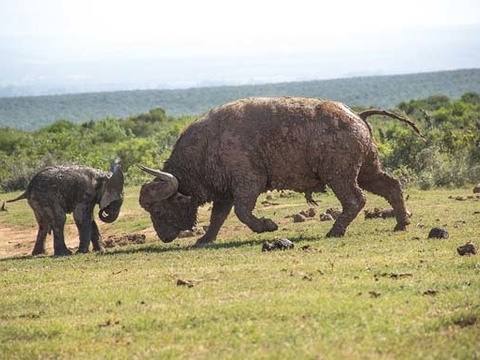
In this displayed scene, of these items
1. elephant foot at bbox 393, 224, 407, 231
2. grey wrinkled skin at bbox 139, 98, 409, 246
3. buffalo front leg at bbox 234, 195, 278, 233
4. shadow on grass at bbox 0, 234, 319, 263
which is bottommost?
shadow on grass at bbox 0, 234, 319, 263

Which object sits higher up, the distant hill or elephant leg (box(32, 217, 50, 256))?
elephant leg (box(32, 217, 50, 256))

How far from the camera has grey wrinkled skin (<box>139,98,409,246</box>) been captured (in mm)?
16219

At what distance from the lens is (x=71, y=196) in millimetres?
18062

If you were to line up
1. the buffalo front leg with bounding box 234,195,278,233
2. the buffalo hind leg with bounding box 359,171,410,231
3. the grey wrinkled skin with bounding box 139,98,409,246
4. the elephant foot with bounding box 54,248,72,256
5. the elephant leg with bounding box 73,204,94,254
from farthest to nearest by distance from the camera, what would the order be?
the elephant leg with bounding box 73,204,94,254, the elephant foot with bounding box 54,248,72,256, the buffalo hind leg with bounding box 359,171,410,231, the buffalo front leg with bounding box 234,195,278,233, the grey wrinkled skin with bounding box 139,98,409,246

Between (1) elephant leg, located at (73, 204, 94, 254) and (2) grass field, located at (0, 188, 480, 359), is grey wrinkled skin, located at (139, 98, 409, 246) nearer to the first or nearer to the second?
(2) grass field, located at (0, 188, 480, 359)

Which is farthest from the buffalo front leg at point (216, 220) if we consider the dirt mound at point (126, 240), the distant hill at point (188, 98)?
the distant hill at point (188, 98)

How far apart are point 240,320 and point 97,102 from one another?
→ 175659 mm

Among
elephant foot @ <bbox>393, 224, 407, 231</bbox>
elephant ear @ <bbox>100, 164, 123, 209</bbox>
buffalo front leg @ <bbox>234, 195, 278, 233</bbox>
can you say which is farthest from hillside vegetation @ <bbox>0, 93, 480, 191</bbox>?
elephant foot @ <bbox>393, 224, 407, 231</bbox>

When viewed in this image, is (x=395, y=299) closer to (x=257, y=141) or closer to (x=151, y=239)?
(x=257, y=141)

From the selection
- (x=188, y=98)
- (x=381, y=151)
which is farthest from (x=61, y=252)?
(x=188, y=98)

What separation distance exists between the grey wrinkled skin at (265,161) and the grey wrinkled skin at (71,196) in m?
1.35

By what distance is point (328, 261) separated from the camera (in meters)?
12.8

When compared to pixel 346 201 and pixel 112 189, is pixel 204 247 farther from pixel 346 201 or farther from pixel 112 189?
pixel 112 189

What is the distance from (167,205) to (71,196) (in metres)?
2.18
